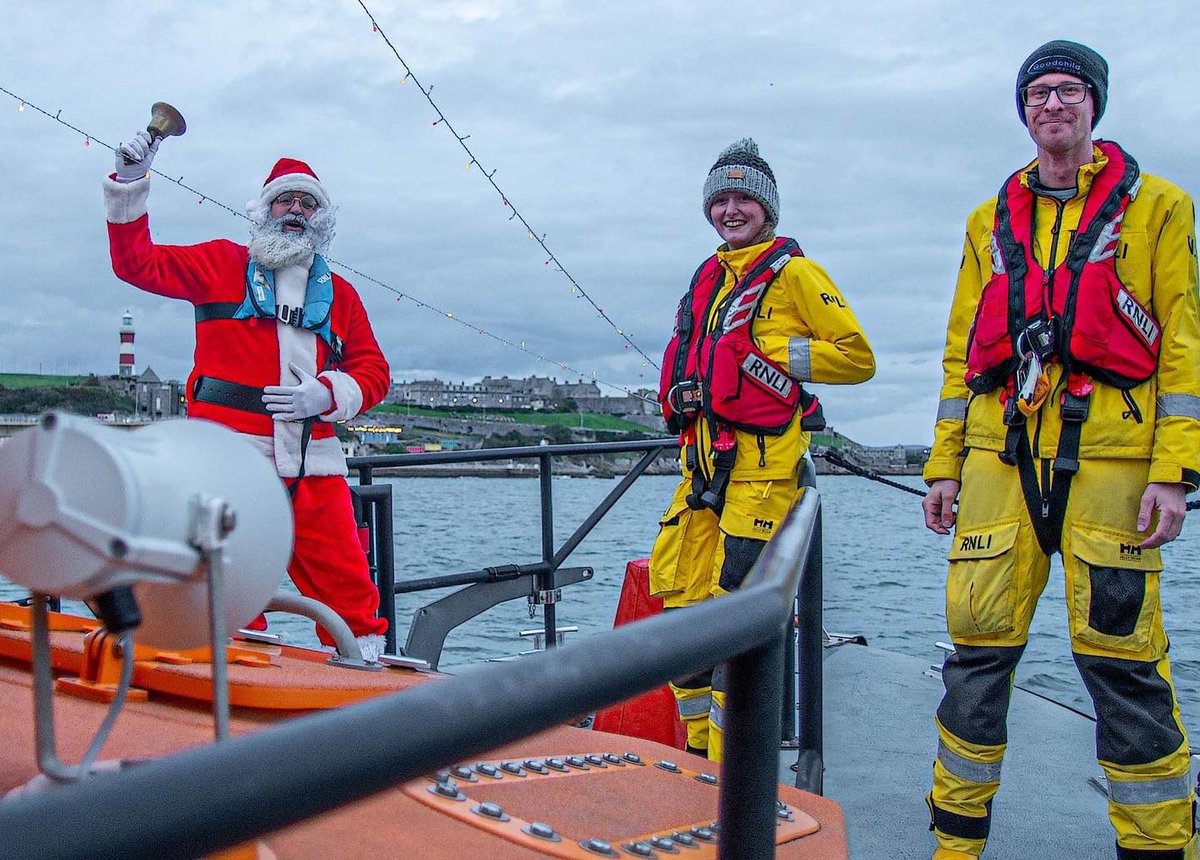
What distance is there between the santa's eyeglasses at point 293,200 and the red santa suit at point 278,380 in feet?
0.93

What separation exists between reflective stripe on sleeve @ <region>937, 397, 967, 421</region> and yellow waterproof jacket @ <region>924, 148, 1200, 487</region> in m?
0.11

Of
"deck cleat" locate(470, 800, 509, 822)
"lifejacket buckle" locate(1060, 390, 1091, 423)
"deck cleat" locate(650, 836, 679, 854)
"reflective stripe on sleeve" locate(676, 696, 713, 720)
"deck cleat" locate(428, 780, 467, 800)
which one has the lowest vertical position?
"reflective stripe on sleeve" locate(676, 696, 713, 720)

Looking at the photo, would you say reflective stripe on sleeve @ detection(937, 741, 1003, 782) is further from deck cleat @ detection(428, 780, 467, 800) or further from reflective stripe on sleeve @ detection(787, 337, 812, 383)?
deck cleat @ detection(428, 780, 467, 800)

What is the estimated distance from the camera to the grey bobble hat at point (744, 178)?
357 cm

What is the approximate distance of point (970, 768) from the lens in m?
2.54

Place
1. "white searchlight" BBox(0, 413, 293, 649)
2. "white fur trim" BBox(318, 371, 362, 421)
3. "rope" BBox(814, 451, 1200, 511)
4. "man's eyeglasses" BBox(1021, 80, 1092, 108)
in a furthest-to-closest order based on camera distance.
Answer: "rope" BBox(814, 451, 1200, 511) < "white fur trim" BBox(318, 371, 362, 421) < "man's eyeglasses" BBox(1021, 80, 1092, 108) < "white searchlight" BBox(0, 413, 293, 649)

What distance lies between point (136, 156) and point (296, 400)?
861 millimetres

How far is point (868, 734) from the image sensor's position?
12.3 feet

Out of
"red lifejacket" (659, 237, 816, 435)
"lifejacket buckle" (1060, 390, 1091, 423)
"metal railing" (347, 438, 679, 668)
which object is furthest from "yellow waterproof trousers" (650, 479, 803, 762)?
"metal railing" (347, 438, 679, 668)

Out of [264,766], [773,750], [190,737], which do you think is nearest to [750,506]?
[190,737]

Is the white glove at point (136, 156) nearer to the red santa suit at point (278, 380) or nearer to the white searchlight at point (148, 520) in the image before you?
the red santa suit at point (278, 380)

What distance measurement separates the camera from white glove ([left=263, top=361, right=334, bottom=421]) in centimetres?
379

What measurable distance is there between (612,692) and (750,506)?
2.51 m

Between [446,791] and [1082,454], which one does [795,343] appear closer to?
[1082,454]
